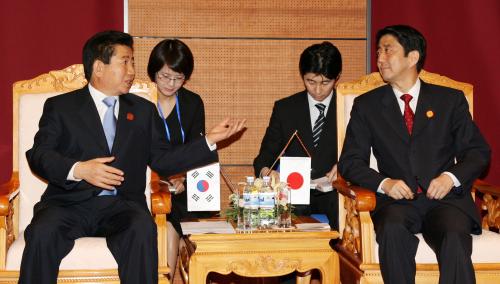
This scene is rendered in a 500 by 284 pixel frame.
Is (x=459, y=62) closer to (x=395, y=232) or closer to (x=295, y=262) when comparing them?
(x=395, y=232)

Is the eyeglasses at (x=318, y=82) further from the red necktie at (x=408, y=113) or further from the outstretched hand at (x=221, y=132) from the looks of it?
the outstretched hand at (x=221, y=132)

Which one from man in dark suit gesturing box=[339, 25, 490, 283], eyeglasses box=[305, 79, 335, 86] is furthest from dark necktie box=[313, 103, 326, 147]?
man in dark suit gesturing box=[339, 25, 490, 283]

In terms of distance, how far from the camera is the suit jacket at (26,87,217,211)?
3.69 metres

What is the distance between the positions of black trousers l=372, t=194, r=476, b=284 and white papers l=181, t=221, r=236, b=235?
68 centimetres

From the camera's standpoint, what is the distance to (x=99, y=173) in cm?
347

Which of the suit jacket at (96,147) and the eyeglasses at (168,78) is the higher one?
the eyeglasses at (168,78)

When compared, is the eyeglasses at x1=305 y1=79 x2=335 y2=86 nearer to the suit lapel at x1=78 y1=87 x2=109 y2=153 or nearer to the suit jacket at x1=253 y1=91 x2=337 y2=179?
the suit jacket at x1=253 y1=91 x2=337 y2=179

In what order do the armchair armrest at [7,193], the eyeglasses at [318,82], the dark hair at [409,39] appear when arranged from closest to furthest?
the armchair armrest at [7,193], the dark hair at [409,39], the eyeglasses at [318,82]

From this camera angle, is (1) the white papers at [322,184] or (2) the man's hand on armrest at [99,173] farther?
(1) the white papers at [322,184]

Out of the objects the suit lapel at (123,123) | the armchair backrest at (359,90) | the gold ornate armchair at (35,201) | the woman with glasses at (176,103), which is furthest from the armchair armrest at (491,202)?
the suit lapel at (123,123)

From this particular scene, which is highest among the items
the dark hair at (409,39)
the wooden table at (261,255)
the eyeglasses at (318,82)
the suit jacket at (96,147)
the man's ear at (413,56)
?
the dark hair at (409,39)

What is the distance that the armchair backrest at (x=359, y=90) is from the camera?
4.21 meters

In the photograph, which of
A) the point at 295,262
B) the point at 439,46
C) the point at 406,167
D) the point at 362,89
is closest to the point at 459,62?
the point at 439,46

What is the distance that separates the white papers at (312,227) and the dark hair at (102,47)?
1.20 m
